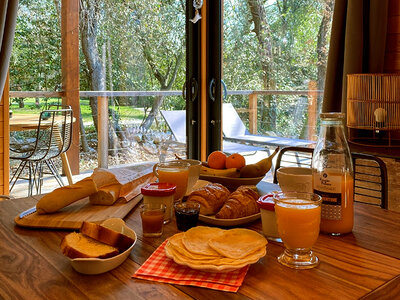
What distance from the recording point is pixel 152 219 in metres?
1.09

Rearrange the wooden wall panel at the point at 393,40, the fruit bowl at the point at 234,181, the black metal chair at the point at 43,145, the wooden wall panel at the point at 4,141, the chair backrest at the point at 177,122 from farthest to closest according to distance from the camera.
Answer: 1. the chair backrest at the point at 177,122
2. the black metal chair at the point at 43,145
3. the wooden wall panel at the point at 4,141
4. the wooden wall panel at the point at 393,40
5. the fruit bowl at the point at 234,181

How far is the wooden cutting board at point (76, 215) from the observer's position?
116cm

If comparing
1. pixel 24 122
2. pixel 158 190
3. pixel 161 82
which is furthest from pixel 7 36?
pixel 158 190

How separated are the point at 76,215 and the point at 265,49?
2.64 m

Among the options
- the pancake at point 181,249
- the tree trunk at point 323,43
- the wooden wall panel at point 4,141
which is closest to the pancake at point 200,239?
the pancake at point 181,249

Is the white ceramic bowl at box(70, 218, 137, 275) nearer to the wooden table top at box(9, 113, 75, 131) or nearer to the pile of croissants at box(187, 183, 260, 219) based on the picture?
the pile of croissants at box(187, 183, 260, 219)

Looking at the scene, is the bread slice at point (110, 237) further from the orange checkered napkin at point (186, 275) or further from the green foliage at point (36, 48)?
the green foliage at point (36, 48)

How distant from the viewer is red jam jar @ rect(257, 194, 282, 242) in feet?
3.43

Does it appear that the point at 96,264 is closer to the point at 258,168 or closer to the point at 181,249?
the point at 181,249

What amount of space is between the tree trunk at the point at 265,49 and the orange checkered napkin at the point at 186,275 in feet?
9.03

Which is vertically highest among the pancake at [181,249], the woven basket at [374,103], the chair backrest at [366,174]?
the woven basket at [374,103]

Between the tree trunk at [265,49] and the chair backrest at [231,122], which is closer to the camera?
the tree trunk at [265,49]

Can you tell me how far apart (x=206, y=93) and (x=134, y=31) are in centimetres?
82

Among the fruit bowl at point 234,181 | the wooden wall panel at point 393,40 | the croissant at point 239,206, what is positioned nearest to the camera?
the croissant at point 239,206
